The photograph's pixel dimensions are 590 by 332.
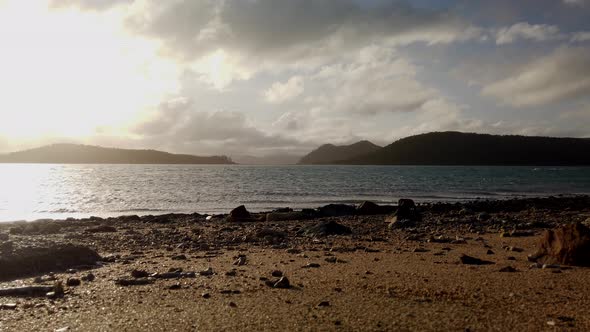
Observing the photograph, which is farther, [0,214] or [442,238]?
[0,214]

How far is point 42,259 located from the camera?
1132 centimetres

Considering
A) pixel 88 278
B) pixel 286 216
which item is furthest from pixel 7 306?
pixel 286 216

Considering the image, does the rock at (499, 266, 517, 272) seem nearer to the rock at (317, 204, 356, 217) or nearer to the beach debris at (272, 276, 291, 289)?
the beach debris at (272, 276, 291, 289)

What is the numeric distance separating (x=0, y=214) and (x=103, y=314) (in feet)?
108

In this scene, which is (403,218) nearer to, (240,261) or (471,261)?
(471,261)

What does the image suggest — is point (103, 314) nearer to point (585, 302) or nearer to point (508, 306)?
point (508, 306)

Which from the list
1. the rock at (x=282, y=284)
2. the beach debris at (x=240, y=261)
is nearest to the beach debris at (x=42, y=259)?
the beach debris at (x=240, y=261)

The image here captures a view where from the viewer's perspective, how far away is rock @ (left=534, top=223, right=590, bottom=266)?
34.6 ft

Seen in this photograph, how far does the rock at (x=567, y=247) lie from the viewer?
10555mm

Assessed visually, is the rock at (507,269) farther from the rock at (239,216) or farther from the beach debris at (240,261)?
the rock at (239,216)

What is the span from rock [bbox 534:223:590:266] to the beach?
1.21 feet

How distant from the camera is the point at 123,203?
1604 inches

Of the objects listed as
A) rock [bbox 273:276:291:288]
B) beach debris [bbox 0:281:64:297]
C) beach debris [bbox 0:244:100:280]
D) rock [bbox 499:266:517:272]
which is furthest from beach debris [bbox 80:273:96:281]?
rock [bbox 499:266:517:272]

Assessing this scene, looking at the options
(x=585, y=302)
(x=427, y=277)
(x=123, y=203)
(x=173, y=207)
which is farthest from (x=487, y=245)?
(x=123, y=203)
